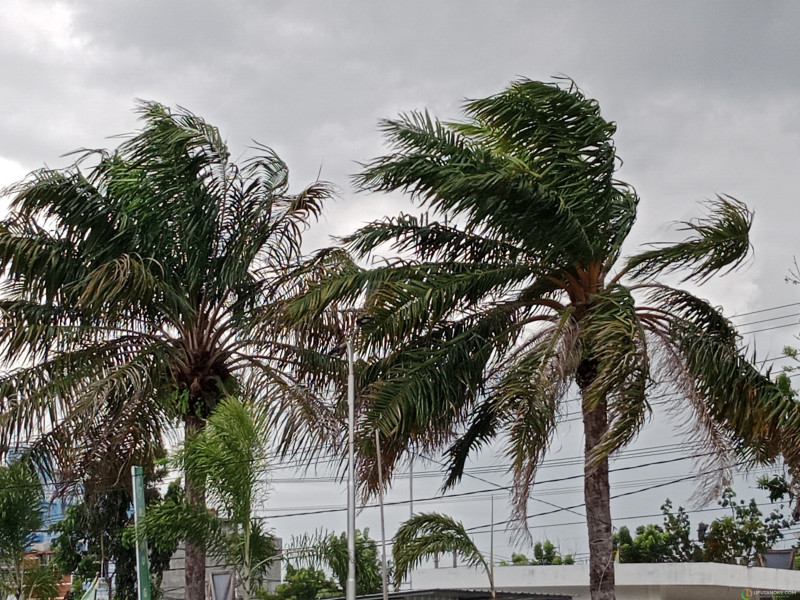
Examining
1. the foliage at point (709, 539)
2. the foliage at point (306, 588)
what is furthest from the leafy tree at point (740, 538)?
the foliage at point (306, 588)

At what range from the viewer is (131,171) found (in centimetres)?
1877

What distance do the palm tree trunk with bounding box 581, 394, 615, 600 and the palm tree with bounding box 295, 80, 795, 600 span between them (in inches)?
0.8

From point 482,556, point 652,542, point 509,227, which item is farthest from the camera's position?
point 652,542

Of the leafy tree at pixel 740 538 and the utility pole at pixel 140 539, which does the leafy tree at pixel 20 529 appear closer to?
the utility pole at pixel 140 539

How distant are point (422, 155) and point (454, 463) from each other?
5176mm

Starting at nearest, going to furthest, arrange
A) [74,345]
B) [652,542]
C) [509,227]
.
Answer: [509,227]
[74,345]
[652,542]

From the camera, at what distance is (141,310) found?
61.0ft

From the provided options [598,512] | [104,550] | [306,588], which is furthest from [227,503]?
[306,588]

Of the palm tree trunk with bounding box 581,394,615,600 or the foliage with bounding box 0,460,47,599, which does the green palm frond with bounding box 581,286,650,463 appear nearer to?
the palm tree trunk with bounding box 581,394,615,600

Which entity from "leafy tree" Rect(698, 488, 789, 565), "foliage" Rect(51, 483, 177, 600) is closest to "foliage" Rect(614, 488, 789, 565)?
"leafy tree" Rect(698, 488, 789, 565)

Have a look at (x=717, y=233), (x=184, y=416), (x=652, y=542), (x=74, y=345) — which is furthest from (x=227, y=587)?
(x=652, y=542)

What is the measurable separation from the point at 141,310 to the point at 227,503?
4356mm

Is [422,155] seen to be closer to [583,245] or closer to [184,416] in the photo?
[583,245]

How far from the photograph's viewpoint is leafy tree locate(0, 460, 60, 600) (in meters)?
20.9
